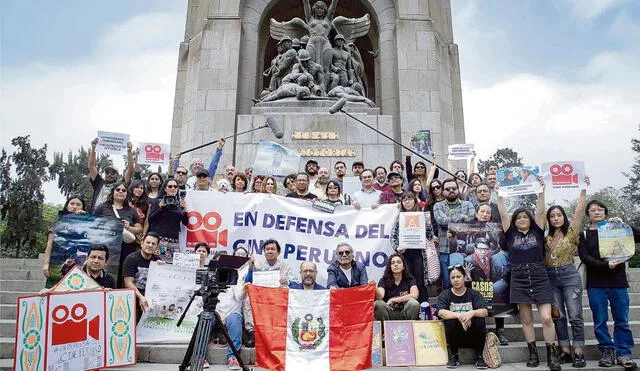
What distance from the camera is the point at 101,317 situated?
16.5ft

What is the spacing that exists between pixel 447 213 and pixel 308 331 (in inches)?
108

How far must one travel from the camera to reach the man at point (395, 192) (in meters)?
7.86

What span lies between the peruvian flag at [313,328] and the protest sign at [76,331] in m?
1.49

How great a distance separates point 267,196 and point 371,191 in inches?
72.8

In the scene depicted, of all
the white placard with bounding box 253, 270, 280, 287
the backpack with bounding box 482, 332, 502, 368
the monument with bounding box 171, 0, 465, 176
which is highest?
the monument with bounding box 171, 0, 465, 176

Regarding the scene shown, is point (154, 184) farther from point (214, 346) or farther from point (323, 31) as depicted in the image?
point (323, 31)

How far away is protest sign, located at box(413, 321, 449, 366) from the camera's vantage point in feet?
17.3

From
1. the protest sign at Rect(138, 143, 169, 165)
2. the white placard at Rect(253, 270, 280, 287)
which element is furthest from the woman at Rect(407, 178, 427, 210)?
the protest sign at Rect(138, 143, 169, 165)

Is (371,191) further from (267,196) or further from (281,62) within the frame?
(281,62)

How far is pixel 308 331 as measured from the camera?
17.5ft

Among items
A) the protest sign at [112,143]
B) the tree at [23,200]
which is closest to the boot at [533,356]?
the protest sign at [112,143]

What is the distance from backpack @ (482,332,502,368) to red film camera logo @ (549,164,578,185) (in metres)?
2.91

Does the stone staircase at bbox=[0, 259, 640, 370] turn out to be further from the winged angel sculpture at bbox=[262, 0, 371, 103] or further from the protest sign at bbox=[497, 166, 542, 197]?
the winged angel sculpture at bbox=[262, 0, 371, 103]

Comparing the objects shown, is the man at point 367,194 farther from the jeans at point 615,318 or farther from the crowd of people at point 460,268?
the jeans at point 615,318
